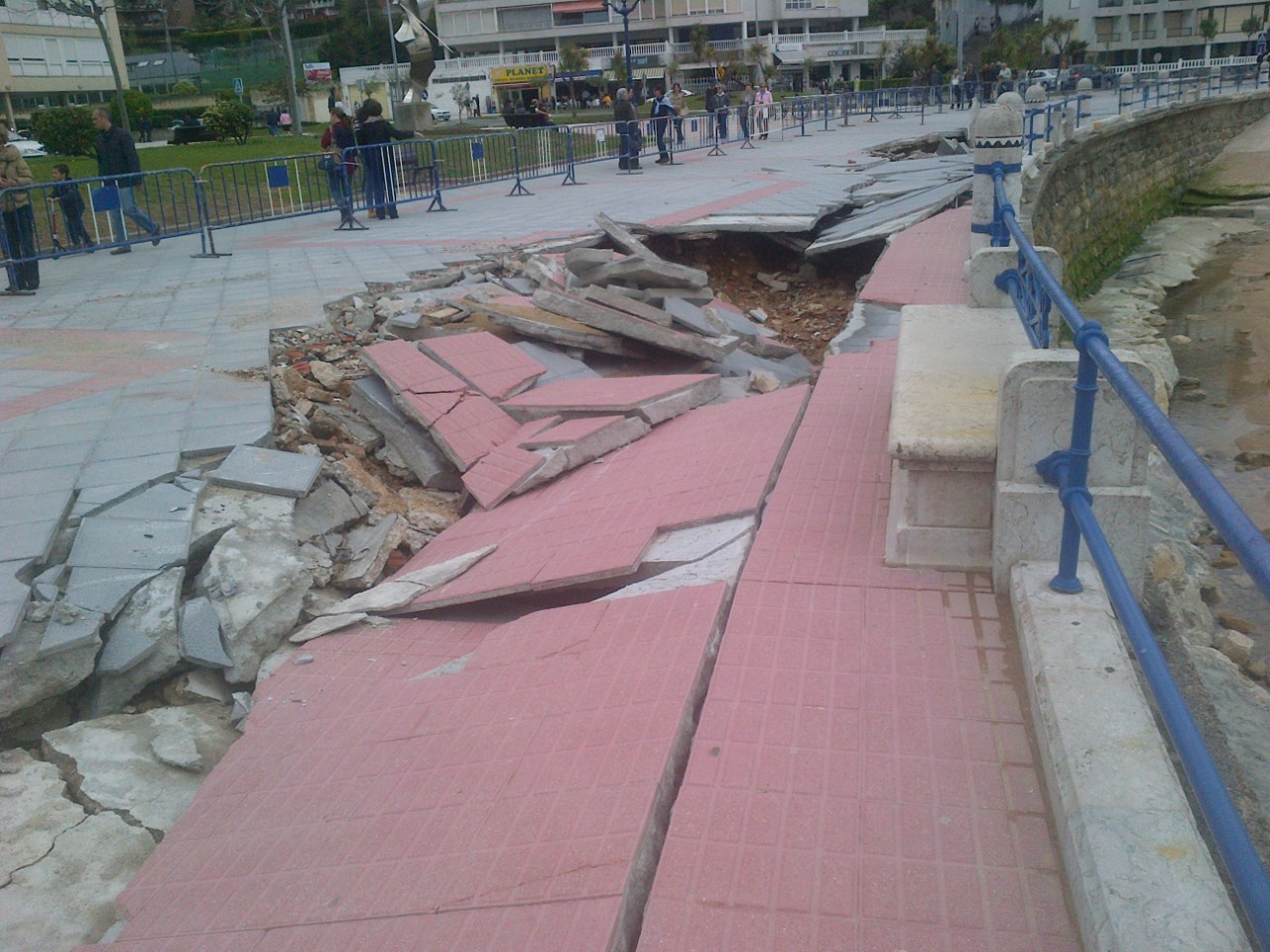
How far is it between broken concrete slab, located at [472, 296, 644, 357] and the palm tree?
230ft

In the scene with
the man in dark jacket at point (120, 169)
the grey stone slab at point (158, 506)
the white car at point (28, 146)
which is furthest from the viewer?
the white car at point (28, 146)

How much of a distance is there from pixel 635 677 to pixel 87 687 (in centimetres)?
222

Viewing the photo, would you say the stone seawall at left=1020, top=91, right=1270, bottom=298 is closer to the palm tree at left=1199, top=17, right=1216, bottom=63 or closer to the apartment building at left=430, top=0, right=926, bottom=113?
the palm tree at left=1199, top=17, right=1216, bottom=63

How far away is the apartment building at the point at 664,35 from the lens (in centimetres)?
7869

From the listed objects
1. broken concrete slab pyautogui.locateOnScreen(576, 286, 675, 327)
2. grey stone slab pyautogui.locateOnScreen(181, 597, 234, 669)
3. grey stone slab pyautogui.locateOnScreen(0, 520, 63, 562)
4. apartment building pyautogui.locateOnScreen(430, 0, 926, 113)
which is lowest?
grey stone slab pyautogui.locateOnScreen(181, 597, 234, 669)

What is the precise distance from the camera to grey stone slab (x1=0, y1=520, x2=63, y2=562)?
438 cm

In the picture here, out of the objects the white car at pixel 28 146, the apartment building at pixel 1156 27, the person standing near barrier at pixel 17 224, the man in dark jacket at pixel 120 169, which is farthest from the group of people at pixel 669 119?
the apartment building at pixel 1156 27

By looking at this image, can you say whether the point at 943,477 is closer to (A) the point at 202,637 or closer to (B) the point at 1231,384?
(A) the point at 202,637

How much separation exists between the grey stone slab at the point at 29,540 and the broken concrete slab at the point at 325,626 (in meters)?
1.08

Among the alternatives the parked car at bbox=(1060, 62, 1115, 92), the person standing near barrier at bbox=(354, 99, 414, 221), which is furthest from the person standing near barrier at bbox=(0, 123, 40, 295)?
the parked car at bbox=(1060, 62, 1115, 92)

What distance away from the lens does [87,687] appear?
4012 millimetres

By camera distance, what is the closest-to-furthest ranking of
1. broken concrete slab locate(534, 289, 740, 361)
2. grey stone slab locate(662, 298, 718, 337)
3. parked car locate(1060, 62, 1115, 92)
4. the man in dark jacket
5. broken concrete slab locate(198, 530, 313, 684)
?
1. broken concrete slab locate(198, 530, 313, 684)
2. broken concrete slab locate(534, 289, 740, 361)
3. grey stone slab locate(662, 298, 718, 337)
4. the man in dark jacket
5. parked car locate(1060, 62, 1115, 92)

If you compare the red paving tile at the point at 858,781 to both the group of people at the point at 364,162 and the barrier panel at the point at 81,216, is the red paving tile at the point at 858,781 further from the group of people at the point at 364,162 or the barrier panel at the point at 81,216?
the group of people at the point at 364,162

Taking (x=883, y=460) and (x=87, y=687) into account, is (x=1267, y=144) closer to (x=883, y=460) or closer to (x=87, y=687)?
(x=883, y=460)
